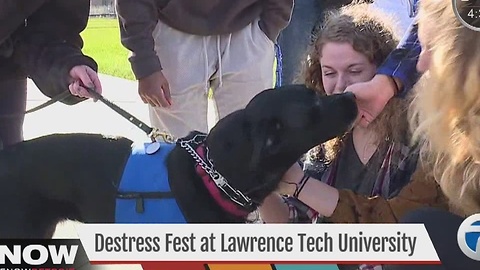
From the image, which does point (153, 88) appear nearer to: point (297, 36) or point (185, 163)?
point (185, 163)

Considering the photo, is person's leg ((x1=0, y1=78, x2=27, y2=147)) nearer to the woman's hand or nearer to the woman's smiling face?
the woman's hand

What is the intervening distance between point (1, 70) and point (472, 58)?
1361 mm

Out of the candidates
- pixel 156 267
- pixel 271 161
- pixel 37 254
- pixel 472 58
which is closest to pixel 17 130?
pixel 37 254

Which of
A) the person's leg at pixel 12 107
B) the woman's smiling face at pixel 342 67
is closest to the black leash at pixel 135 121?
the person's leg at pixel 12 107

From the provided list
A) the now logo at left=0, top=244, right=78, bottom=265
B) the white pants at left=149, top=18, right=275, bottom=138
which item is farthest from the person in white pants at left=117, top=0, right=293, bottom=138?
the now logo at left=0, top=244, right=78, bottom=265

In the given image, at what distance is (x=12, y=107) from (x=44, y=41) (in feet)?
0.73

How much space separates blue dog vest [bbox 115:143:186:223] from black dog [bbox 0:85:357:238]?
0.06 feet

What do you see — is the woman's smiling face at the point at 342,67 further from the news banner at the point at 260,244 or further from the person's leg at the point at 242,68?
the news banner at the point at 260,244

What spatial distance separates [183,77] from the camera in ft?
6.66

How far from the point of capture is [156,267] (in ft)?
5.86

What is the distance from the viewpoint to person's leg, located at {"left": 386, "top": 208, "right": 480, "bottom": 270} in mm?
1769

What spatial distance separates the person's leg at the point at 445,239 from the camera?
177 centimetres

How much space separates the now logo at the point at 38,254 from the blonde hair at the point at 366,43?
0.71 metres
